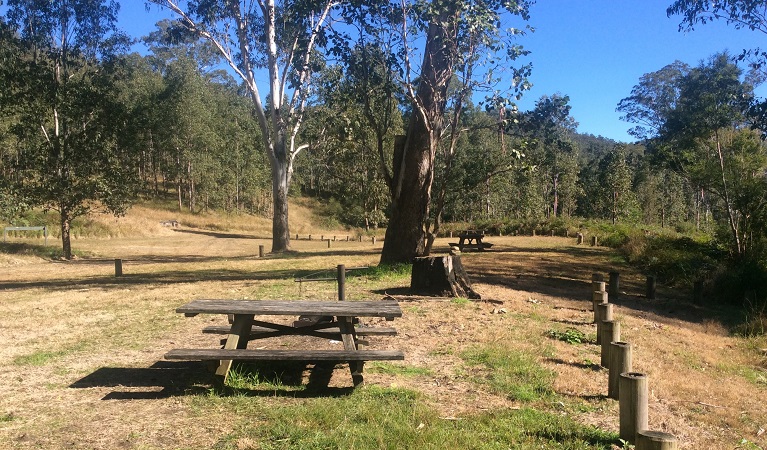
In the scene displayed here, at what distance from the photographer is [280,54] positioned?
24078mm

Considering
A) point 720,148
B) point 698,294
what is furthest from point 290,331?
point 720,148

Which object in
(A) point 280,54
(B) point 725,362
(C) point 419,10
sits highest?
(A) point 280,54

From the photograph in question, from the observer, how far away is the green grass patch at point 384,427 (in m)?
3.63

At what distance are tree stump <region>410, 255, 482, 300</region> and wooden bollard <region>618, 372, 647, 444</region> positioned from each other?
5934 mm

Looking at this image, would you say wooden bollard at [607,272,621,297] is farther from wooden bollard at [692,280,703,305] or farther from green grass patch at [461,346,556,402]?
green grass patch at [461,346,556,402]

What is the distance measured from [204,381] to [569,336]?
4740 mm

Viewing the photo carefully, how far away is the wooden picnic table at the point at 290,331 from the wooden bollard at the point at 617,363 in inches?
73.6

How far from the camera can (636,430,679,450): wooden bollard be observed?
9.21 feet

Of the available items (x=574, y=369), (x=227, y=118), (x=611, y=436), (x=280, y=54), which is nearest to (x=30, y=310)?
(x=574, y=369)

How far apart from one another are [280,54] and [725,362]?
21.1 m

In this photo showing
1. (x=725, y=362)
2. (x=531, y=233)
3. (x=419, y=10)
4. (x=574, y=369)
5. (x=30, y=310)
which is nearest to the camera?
(x=574, y=369)

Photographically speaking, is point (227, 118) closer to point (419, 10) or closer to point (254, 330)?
point (419, 10)

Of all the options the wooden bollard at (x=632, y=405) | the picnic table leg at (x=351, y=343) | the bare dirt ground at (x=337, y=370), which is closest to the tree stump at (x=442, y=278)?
the bare dirt ground at (x=337, y=370)

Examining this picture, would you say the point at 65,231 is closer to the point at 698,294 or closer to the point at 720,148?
the point at 698,294
